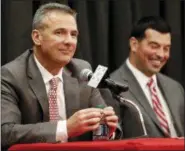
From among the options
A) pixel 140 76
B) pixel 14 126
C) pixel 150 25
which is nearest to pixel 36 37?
pixel 14 126

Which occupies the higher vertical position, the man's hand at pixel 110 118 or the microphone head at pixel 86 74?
the microphone head at pixel 86 74

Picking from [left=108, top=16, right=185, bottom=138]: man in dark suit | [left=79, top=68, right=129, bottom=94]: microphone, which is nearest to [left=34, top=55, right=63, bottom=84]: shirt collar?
[left=79, top=68, right=129, bottom=94]: microphone

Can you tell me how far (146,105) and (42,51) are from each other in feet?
2.72

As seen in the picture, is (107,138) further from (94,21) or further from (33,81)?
(94,21)

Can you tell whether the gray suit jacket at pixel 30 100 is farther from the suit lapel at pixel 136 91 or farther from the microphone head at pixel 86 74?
the suit lapel at pixel 136 91

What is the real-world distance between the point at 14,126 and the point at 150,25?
147cm

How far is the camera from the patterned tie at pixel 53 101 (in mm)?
2096

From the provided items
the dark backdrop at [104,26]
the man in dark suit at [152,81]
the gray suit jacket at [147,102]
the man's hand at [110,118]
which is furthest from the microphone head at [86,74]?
the dark backdrop at [104,26]

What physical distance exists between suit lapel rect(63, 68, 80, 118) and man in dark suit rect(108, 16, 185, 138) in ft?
2.00

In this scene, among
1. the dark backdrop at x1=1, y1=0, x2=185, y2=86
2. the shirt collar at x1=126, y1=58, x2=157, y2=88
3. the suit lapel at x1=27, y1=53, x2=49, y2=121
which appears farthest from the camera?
the shirt collar at x1=126, y1=58, x2=157, y2=88

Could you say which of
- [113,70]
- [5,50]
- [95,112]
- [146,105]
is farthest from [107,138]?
[113,70]

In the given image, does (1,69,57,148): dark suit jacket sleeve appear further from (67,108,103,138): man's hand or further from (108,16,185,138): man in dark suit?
(108,16,185,138): man in dark suit

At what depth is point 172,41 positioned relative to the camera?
11.3ft

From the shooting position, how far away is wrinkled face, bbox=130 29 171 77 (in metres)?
3.11
